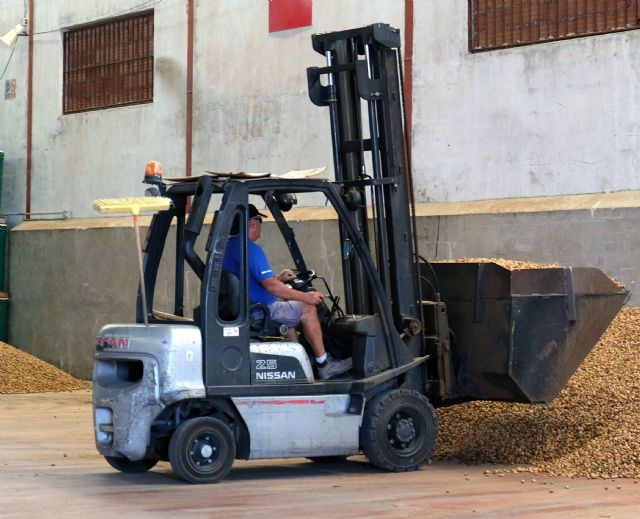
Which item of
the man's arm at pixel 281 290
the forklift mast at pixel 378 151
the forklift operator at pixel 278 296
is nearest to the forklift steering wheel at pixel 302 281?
the forklift operator at pixel 278 296

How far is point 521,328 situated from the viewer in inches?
376

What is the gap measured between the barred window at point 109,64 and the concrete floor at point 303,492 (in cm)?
1037

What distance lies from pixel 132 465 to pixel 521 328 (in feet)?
10.4

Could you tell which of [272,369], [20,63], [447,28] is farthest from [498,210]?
[20,63]

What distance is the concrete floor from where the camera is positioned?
7.73 meters

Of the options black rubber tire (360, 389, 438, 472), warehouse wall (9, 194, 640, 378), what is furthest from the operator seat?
warehouse wall (9, 194, 640, 378)

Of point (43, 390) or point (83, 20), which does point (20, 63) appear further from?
point (43, 390)

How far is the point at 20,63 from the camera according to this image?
22.0m

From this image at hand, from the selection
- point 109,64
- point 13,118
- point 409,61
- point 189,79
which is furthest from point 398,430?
point 13,118

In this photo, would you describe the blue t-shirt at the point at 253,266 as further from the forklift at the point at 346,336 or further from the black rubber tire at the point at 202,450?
the black rubber tire at the point at 202,450

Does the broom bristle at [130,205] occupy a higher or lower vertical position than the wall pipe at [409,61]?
lower

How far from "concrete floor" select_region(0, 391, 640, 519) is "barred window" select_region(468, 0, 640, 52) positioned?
622cm

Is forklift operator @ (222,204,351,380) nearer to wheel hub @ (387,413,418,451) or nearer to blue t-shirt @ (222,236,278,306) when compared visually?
blue t-shirt @ (222,236,278,306)

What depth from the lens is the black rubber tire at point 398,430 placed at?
30.6ft
